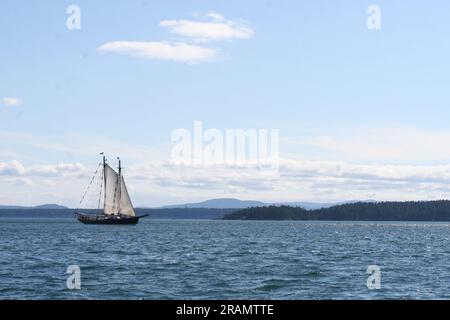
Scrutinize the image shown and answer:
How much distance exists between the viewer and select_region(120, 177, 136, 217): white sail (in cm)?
16762

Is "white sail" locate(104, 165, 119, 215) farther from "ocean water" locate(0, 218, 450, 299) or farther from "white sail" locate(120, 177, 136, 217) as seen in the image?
"ocean water" locate(0, 218, 450, 299)

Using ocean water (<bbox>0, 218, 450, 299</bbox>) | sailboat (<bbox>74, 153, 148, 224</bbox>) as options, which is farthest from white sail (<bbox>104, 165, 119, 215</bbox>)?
ocean water (<bbox>0, 218, 450, 299</bbox>)

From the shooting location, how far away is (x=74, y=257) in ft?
200

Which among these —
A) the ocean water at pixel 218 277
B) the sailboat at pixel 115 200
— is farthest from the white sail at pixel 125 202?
the ocean water at pixel 218 277

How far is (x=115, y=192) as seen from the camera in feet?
549

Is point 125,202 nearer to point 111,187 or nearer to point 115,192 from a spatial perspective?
point 115,192

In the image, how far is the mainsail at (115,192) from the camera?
547ft

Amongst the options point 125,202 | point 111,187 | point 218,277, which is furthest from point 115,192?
point 218,277

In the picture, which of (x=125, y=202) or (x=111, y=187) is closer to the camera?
(x=111, y=187)

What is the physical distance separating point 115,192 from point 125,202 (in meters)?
4.47

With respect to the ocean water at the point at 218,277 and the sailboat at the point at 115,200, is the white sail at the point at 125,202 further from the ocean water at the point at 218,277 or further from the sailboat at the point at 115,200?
the ocean water at the point at 218,277
